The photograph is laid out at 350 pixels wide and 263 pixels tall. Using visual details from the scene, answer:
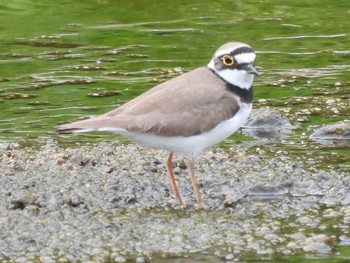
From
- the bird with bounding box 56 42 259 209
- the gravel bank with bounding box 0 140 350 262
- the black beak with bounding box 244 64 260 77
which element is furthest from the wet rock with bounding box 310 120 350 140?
the black beak with bounding box 244 64 260 77

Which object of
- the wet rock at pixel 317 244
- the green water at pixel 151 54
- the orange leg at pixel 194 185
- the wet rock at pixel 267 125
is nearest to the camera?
the wet rock at pixel 317 244

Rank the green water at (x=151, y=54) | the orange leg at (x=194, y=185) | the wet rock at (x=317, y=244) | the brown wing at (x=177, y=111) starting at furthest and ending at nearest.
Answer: the green water at (x=151, y=54) → the orange leg at (x=194, y=185) → the brown wing at (x=177, y=111) → the wet rock at (x=317, y=244)

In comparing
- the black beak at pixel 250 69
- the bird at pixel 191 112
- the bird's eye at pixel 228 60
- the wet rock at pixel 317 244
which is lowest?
the wet rock at pixel 317 244

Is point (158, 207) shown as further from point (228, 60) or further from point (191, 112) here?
point (228, 60)

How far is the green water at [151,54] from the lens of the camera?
11875 mm

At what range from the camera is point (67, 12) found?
1630 centimetres

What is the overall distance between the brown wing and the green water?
1.68m

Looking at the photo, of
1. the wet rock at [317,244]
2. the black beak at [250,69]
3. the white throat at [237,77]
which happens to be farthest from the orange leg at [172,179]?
the wet rock at [317,244]

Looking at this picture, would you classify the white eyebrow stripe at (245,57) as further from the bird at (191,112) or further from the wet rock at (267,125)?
the wet rock at (267,125)

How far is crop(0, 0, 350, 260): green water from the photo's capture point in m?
11.9

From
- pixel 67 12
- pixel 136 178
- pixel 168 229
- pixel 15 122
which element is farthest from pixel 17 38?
pixel 168 229

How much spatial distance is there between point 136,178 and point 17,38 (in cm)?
608

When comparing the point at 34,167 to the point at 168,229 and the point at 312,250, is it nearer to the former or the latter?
the point at 168,229

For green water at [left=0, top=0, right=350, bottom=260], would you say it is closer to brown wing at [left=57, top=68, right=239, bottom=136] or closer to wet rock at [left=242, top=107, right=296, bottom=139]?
wet rock at [left=242, top=107, right=296, bottom=139]
